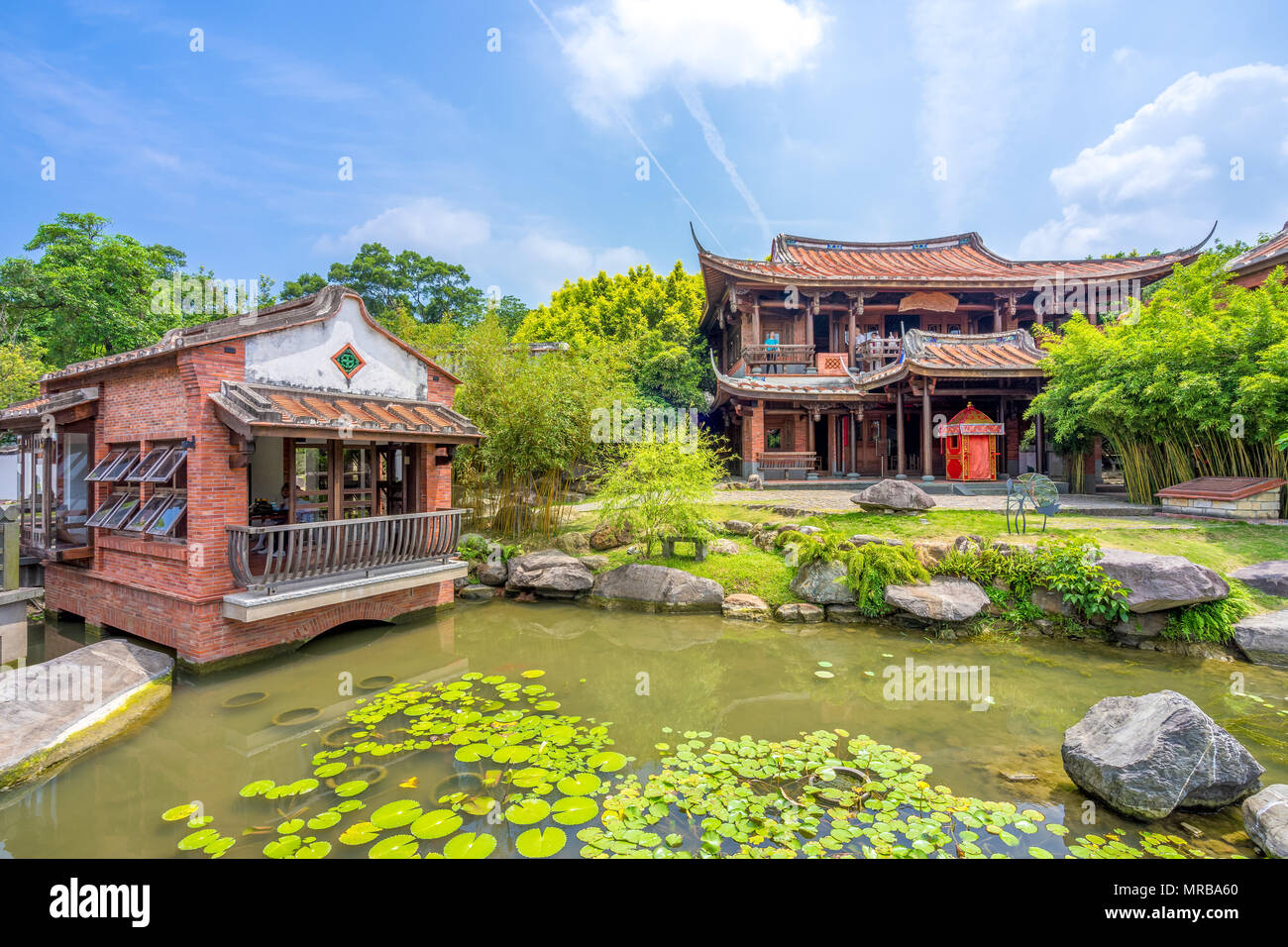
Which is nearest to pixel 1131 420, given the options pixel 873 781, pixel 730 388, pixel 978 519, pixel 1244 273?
pixel 978 519

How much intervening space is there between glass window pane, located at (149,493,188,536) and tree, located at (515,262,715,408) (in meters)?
9.96

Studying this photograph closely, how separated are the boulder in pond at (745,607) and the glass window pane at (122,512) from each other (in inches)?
320

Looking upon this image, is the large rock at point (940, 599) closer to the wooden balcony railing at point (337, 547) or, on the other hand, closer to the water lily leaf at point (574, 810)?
the water lily leaf at point (574, 810)

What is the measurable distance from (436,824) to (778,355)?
18221mm

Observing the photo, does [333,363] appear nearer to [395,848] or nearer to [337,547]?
[337,547]

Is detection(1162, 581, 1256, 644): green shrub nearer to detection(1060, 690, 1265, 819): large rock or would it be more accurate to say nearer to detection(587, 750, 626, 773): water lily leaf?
detection(1060, 690, 1265, 819): large rock

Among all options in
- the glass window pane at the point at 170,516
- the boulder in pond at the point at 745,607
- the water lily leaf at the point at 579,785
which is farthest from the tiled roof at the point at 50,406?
the boulder in pond at the point at 745,607

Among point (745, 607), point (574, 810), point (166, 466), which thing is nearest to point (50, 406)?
point (166, 466)

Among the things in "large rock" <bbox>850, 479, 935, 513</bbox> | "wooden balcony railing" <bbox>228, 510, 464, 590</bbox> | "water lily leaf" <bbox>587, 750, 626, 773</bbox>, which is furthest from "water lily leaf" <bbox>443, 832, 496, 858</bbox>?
"large rock" <bbox>850, 479, 935, 513</bbox>

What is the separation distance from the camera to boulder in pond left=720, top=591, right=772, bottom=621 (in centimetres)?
870

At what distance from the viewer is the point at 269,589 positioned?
6.41 m

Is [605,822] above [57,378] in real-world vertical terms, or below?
below
